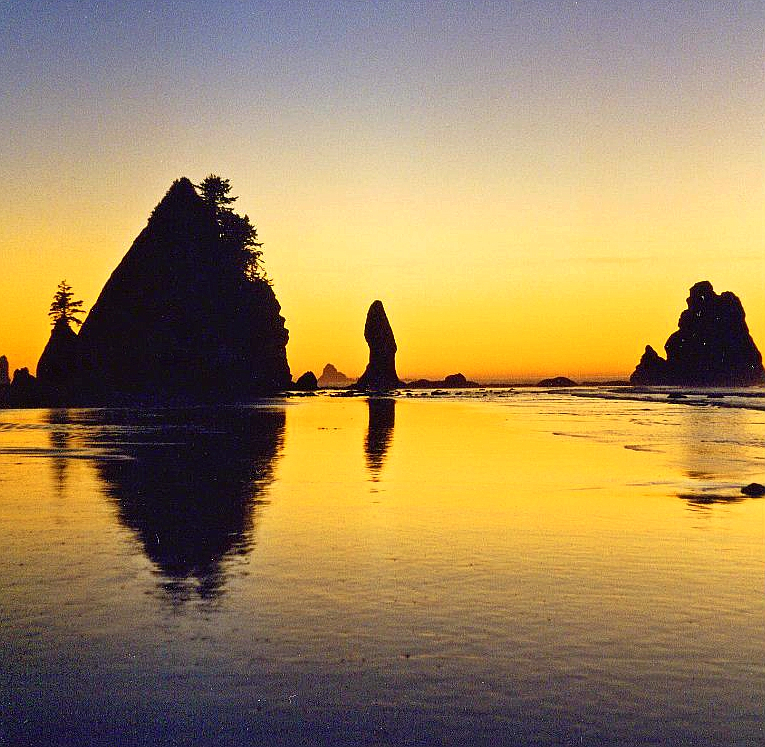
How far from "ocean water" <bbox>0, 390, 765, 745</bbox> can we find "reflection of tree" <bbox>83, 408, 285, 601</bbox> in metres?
0.11

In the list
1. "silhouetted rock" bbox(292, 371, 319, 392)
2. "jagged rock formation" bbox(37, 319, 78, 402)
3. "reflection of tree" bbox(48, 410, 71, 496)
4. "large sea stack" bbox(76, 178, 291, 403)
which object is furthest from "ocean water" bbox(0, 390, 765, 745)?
"silhouetted rock" bbox(292, 371, 319, 392)

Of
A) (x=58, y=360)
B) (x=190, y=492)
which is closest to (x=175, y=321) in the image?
(x=58, y=360)

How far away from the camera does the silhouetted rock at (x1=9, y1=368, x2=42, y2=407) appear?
294ft

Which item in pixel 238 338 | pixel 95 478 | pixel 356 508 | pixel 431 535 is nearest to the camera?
pixel 431 535

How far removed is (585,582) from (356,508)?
7.66 meters

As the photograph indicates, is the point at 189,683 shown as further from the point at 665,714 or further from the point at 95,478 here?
the point at 95,478

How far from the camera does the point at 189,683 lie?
25.6 feet

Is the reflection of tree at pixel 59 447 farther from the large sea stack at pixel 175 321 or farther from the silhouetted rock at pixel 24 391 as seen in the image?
the large sea stack at pixel 175 321

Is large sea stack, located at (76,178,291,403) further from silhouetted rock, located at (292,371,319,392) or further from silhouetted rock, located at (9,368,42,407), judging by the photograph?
silhouetted rock, located at (292,371,319,392)

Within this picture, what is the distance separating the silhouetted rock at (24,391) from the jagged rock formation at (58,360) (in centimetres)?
132

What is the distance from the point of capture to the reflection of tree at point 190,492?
43.7 feet

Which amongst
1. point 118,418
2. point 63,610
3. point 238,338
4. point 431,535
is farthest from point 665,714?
point 238,338

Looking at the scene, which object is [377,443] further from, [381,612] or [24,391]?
[24,391]

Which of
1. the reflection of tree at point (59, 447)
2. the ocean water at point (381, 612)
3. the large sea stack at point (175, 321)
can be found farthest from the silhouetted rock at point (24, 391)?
the ocean water at point (381, 612)
